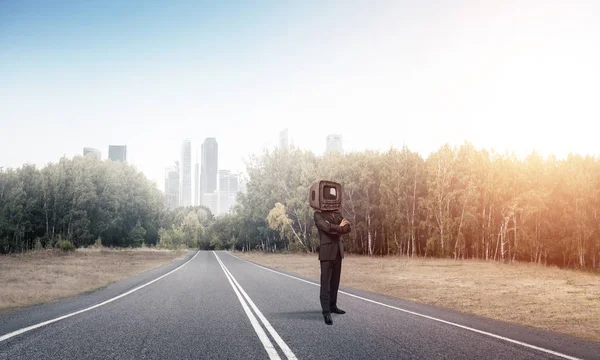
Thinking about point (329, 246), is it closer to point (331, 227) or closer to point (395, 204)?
point (331, 227)

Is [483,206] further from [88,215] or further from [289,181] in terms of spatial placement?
[88,215]

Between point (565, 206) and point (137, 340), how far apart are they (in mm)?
48806

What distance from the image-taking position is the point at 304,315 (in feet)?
30.2

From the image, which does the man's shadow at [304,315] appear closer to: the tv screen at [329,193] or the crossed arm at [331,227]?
the crossed arm at [331,227]

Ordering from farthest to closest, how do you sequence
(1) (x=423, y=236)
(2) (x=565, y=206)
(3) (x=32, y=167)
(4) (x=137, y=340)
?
(3) (x=32, y=167) → (1) (x=423, y=236) → (2) (x=565, y=206) → (4) (x=137, y=340)

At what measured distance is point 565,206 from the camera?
146ft

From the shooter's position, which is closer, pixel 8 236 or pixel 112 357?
pixel 112 357

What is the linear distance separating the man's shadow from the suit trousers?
326 mm

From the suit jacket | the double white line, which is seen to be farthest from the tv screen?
the double white line

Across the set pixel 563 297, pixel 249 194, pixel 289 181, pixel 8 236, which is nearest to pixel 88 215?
pixel 8 236

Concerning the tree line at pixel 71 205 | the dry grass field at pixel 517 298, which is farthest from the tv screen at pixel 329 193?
the tree line at pixel 71 205

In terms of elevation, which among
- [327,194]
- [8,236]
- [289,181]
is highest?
[289,181]

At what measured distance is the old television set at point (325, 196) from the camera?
344 inches

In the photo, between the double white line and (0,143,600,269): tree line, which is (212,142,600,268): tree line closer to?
(0,143,600,269): tree line
